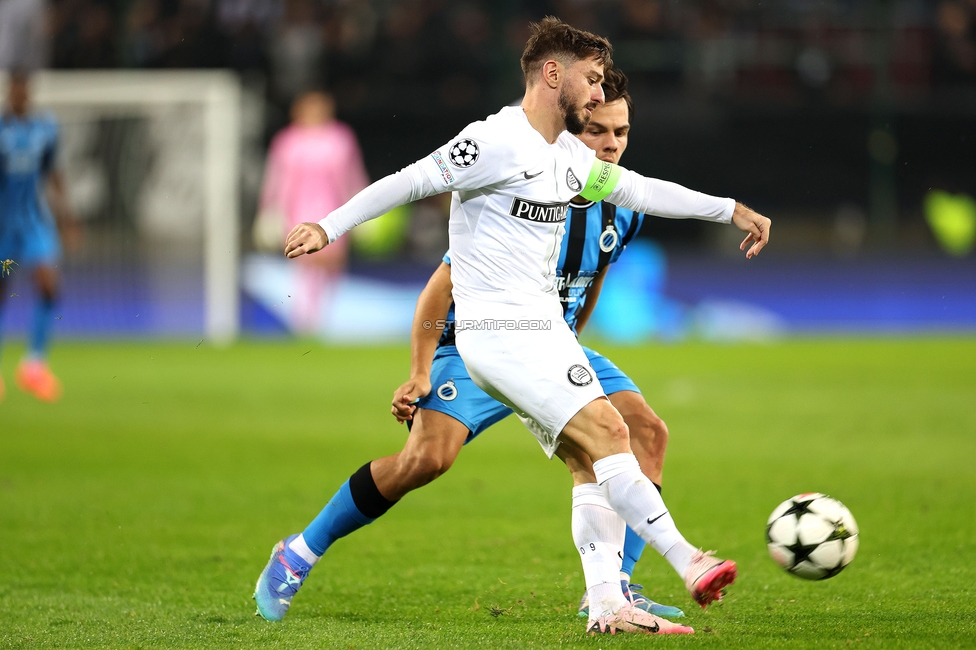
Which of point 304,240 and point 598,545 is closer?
point 304,240

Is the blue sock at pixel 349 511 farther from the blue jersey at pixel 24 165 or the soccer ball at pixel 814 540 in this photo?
the blue jersey at pixel 24 165

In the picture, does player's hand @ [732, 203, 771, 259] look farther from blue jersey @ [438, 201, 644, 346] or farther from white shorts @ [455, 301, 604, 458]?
white shorts @ [455, 301, 604, 458]

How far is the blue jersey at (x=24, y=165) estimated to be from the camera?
1125cm

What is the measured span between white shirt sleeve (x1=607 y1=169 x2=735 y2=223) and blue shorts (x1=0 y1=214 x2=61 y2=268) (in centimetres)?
818

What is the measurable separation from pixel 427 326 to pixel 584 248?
0.63 m

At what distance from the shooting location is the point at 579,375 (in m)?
3.93

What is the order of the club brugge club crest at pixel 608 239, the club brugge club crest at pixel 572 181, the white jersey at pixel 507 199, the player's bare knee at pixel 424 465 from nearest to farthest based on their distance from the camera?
the white jersey at pixel 507 199 < the club brugge club crest at pixel 572 181 < the player's bare knee at pixel 424 465 < the club brugge club crest at pixel 608 239

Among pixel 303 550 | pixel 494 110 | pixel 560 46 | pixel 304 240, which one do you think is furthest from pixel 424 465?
pixel 494 110

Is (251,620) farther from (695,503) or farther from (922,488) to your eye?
(922,488)

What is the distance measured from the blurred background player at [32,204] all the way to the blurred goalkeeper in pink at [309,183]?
411cm

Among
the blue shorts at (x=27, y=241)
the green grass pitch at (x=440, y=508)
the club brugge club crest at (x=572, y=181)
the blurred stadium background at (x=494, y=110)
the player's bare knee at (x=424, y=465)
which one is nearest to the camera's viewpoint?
the club brugge club crest at (x=572, y=181)

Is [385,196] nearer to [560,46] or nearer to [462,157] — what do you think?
[462,157]

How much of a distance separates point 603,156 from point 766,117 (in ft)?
37.9
